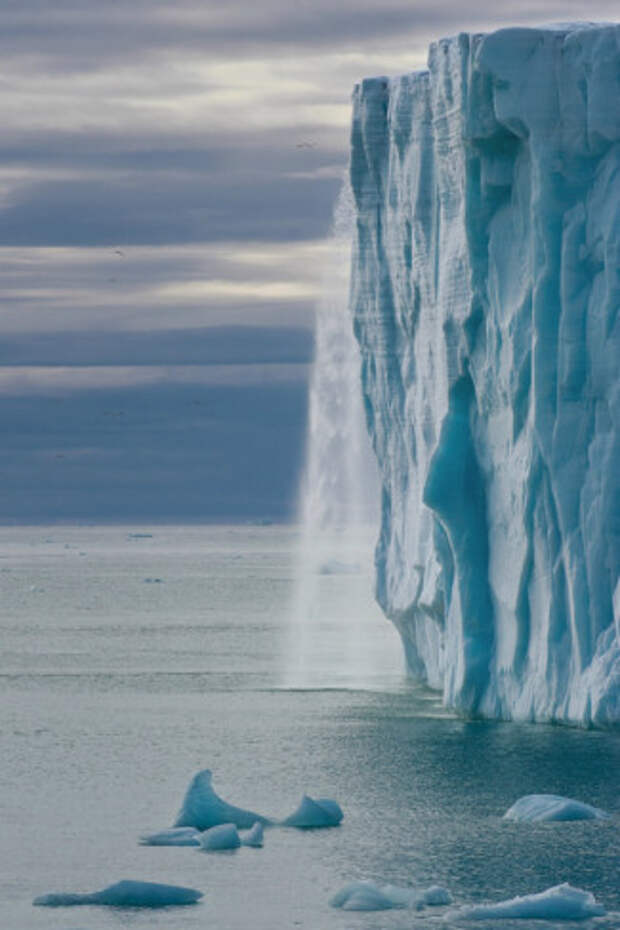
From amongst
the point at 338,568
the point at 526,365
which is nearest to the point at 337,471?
the point at 526,365

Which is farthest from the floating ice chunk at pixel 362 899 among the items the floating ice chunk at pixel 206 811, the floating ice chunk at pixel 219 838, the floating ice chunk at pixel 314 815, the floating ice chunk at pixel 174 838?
the floating ice chunk at pixel 314 815

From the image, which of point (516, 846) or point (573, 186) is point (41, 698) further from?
Result: point (516, 846)

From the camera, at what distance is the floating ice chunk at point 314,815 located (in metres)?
22.0

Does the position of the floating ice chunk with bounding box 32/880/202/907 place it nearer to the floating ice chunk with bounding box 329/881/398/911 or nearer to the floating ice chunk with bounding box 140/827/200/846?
the floating ice chunk with bounding box 329/881/398/911

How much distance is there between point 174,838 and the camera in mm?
Answer: 21219

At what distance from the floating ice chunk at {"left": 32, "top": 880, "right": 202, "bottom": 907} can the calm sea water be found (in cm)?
16

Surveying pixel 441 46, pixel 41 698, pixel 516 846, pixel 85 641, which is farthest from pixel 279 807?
pixel 85 641

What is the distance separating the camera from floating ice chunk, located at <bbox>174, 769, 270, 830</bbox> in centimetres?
2142

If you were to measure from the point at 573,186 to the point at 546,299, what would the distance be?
52.7 inches

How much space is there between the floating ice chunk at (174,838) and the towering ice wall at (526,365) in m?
6.03

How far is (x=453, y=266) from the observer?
2906cm

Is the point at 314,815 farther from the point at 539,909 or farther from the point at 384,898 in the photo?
the point at 539,909

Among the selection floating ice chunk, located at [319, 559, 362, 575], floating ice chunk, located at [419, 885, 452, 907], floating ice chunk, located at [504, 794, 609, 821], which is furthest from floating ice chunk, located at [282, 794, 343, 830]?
floating ice chunk, located at [319, 559, 362, 575]

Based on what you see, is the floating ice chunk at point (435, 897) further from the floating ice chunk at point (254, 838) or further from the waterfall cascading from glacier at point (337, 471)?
the waterfall cascading from glacier at point (337, 471)
